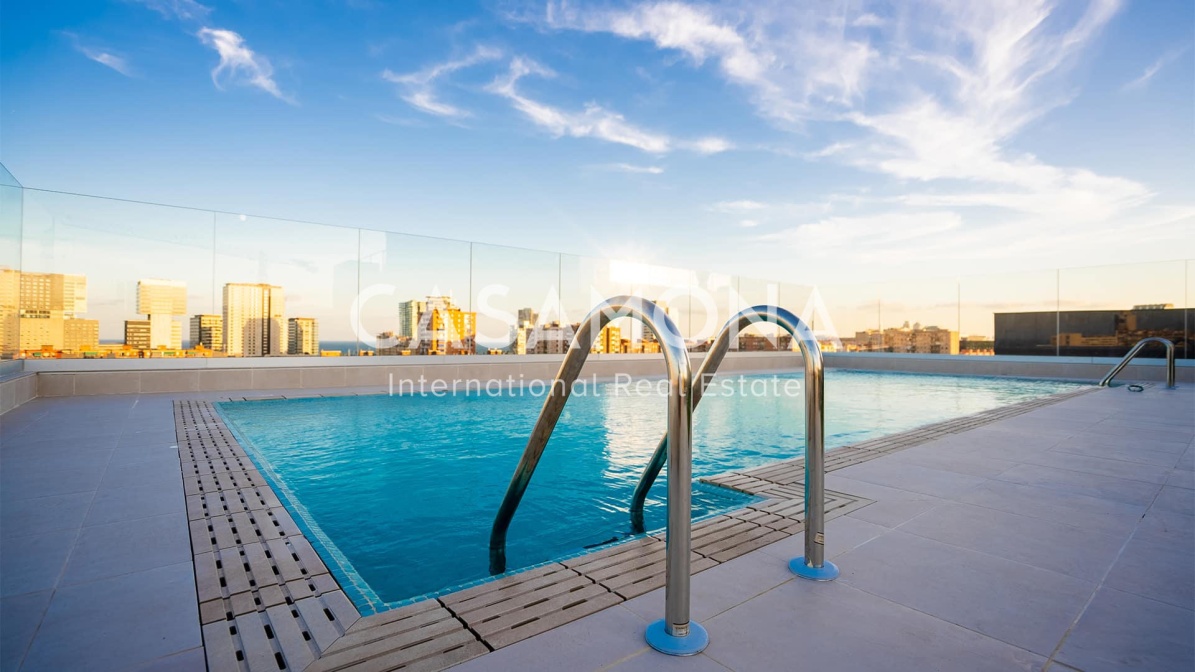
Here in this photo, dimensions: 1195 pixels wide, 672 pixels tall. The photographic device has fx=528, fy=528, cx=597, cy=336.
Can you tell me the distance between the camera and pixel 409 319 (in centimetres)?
949

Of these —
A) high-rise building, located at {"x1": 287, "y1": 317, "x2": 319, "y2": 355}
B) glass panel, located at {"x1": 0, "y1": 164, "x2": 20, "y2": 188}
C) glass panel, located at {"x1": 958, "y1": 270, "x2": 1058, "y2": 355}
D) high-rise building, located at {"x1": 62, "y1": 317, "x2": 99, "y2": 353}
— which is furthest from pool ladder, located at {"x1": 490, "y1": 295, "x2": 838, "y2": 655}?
glass panel, located at {"x1": 958, "y1": 270, "x2": 1058, "y2": 355}

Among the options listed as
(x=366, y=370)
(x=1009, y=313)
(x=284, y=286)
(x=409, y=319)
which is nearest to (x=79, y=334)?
(x=284, y=286)

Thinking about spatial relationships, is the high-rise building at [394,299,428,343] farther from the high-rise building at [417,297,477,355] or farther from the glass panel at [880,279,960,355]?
the glass panel at [880,279,960,355]

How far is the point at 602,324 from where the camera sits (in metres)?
1.72

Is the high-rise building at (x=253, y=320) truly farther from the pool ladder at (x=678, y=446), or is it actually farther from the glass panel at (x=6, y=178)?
the pool ladder at (x=678, y=446)

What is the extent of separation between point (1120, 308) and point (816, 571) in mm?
15586

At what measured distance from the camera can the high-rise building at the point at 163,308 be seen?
24.5 feet

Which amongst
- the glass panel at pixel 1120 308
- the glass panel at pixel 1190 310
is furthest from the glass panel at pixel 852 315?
the glass panel at pixel 1190 310

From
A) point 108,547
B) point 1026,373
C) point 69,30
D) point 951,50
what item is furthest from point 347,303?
point 1026,373

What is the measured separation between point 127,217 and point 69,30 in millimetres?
4250

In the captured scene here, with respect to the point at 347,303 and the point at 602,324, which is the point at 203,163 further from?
the point at 602,324

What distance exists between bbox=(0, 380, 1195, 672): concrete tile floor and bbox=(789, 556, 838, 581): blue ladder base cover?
45 mm

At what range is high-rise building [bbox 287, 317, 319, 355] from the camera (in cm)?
852

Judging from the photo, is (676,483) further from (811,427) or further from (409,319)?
(409,319)
